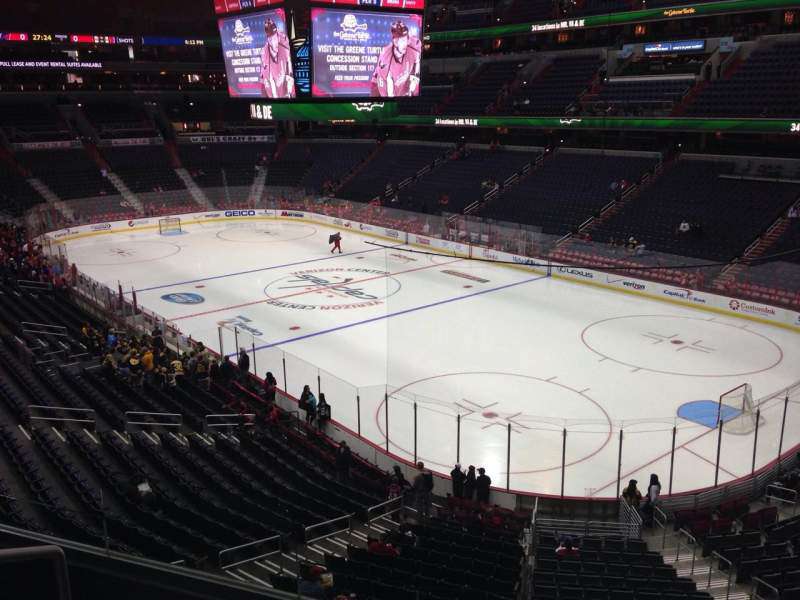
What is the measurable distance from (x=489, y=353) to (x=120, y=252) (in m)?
20.8

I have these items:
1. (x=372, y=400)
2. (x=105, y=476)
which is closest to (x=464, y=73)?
Result: (x=372, y=400)

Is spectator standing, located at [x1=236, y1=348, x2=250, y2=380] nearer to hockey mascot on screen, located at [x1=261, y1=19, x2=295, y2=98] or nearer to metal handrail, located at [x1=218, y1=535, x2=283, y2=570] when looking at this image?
hockey mascot on screen, located at [x1=261, y1=19, x2=295, y2=98]

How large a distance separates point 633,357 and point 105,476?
515 inches

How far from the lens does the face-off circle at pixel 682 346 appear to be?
17.2 meters

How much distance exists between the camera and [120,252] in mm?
32094

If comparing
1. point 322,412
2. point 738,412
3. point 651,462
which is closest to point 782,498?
point 738,412

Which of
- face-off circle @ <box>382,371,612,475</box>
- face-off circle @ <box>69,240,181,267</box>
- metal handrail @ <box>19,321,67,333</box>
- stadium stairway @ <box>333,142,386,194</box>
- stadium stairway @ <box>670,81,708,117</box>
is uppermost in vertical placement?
stadium stairway @ <box>670,81,708,117</box>

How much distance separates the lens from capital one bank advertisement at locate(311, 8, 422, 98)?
16422 millimetres

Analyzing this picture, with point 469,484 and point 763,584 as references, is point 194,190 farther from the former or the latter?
point 763,584

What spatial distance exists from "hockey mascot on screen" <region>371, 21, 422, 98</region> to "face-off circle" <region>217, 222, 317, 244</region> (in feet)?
58.9

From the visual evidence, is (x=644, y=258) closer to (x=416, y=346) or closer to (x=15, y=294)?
(x=416, y=346)

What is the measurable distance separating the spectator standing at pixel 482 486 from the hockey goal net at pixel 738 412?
4.35 m

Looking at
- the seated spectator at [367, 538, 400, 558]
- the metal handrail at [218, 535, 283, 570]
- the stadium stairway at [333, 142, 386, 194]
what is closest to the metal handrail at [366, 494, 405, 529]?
the seated spectator at [367, 538, 400, 558]

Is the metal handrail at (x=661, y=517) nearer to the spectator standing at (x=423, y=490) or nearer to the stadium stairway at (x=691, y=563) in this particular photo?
the stadium stairway at (x=691, y=563)
